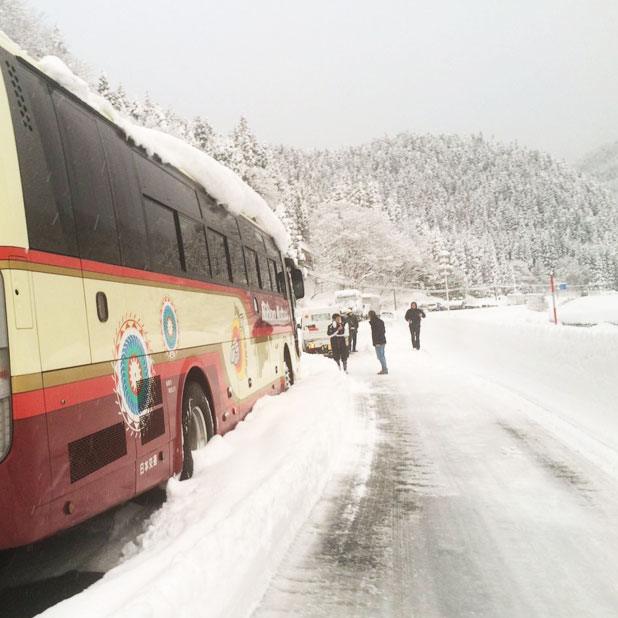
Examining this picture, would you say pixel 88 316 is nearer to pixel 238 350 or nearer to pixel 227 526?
pixel 227 526

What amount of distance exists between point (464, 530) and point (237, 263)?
15.9 feet

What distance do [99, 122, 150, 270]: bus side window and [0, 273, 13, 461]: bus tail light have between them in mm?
1452

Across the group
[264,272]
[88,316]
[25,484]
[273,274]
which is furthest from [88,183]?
[273,274]

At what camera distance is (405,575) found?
3768 millimetres

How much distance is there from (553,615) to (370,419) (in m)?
6.57

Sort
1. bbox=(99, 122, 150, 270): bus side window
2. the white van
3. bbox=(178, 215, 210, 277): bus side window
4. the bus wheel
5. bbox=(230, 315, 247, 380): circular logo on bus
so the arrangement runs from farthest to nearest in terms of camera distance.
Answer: the white van, bbox=(230, 315, 247, 380): circular logo on bus, bbox=(178, 215, 210, 277): bus side window, the bus wheel, bbox=(99, 122, 150, 270): bus side window

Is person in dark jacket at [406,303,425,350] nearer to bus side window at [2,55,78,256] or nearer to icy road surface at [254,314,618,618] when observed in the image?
icy road surface at [254,314,618,618]

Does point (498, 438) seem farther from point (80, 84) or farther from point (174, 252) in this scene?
point (80, 84)

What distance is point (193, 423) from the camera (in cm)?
565

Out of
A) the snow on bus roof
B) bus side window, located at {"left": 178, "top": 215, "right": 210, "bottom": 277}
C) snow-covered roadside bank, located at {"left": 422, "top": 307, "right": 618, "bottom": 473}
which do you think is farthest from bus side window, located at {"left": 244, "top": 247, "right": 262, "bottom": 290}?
snow-covered roadside bank, located at {"left": 422, "top": 307, "right": 618, "bottom": 473}

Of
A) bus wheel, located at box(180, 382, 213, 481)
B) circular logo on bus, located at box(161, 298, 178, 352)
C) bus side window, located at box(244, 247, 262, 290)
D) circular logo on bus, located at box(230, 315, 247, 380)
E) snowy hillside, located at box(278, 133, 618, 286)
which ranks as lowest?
bus wheel, located at box(180, 382, 213, 481)

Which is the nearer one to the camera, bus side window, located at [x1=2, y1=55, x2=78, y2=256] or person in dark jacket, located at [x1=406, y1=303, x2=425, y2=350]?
bus side window, located at [x1=2, y1=55, x2=78, y2=256]

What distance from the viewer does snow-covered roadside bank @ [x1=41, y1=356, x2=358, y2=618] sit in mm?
2658

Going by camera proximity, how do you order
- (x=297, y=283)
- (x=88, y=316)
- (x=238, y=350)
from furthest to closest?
(x=297, y=283) → (x=238, y=350) → (x=88, y=316)
